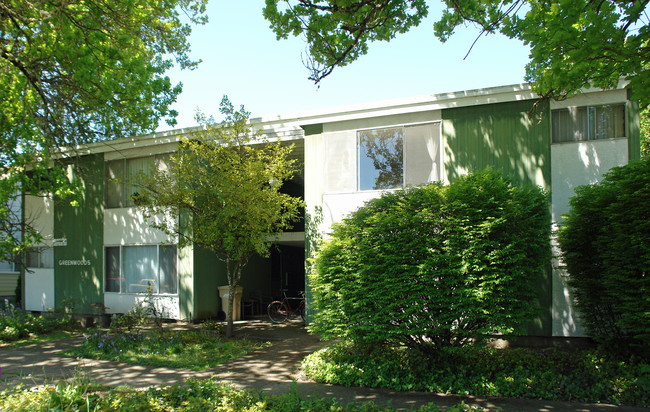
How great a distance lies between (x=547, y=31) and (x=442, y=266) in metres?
3.91

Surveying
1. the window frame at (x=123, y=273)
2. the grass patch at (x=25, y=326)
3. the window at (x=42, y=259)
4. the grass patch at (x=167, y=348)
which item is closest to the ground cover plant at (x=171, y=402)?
the grass patch at (x=167, y=348)

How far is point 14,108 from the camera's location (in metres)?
11.3

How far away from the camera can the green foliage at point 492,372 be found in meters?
7.20

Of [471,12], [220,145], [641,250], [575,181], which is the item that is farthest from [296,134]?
[641,250]

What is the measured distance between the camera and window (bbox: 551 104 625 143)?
10.1 meters

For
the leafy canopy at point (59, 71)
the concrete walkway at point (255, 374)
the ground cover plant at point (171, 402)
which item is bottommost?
the concrete walkway at point (255, 374)

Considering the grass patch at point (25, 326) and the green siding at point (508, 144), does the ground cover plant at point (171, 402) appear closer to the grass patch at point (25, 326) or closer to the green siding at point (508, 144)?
the green siding at point (508, 144)

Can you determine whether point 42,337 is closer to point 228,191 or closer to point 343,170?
point 228,191

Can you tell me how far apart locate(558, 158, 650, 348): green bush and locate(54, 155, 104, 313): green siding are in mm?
14544

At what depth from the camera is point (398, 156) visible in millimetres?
11852

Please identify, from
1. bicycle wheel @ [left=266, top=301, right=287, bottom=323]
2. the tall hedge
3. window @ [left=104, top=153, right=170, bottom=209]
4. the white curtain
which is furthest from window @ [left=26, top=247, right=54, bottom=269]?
the tall hedge

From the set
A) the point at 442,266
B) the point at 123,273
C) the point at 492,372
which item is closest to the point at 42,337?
the point at 123,273

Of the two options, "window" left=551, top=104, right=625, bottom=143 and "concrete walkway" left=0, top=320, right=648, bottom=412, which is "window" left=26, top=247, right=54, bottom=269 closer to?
"concrete walkway" left=0, top=320, right=648, bottom=412

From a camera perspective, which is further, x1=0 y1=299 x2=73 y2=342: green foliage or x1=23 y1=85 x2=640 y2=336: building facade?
x1=0 y1=299 x2=73 y2=342: green foliage
